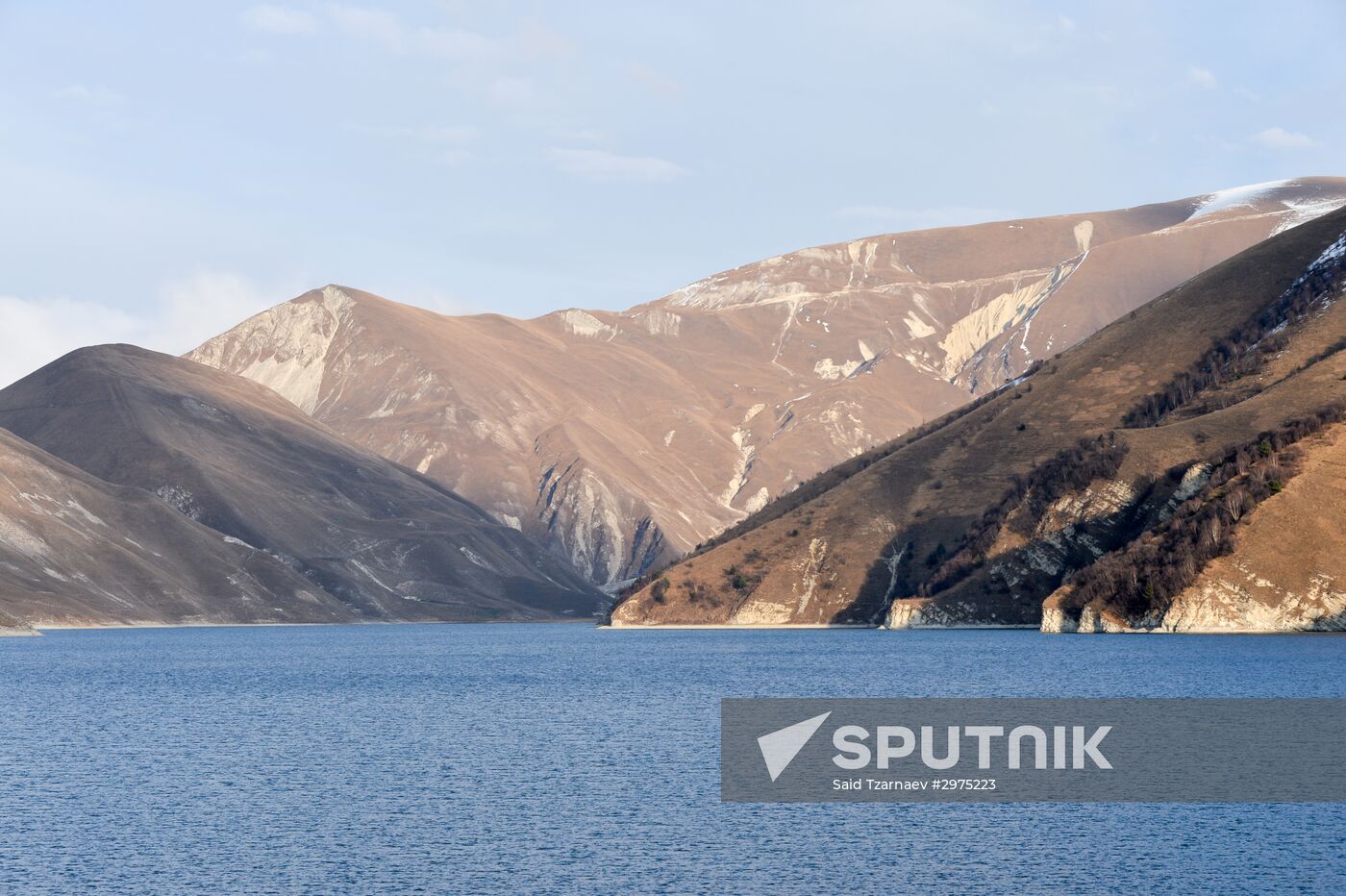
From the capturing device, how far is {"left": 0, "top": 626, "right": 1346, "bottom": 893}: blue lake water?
159 ft

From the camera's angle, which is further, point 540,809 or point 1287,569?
point 1287,569

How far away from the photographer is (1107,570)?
166m

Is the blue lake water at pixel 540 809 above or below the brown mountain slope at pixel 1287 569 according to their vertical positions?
below

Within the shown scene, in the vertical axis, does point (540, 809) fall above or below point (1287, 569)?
below

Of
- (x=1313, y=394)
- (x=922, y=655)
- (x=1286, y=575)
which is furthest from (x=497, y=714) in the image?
(x=1313, y=394)

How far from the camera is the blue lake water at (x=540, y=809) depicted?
159 ft

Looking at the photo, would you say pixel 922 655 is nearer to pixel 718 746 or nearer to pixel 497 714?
pixel 497 714

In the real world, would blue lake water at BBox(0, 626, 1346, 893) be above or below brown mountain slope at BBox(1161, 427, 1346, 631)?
below

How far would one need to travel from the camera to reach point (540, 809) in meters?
59.6

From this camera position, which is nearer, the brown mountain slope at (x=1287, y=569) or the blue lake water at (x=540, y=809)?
the blue lake water at (x=540, y=809)

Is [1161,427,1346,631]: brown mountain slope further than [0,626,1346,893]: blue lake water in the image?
Yes

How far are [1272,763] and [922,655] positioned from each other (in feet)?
243

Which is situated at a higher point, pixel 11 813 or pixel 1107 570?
pixel 1107 570

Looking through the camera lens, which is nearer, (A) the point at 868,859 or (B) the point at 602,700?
(A) the point at 868,859
